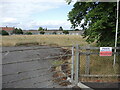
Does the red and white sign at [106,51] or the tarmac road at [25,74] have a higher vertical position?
the red and white sign at [106,51]

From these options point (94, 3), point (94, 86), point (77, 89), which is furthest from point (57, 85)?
point (94, 3)

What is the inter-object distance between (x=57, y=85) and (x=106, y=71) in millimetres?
2023

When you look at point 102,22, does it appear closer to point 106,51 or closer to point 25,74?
point 106,51

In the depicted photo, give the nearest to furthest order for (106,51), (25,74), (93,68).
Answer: (106,51), (93,68), (25,74)

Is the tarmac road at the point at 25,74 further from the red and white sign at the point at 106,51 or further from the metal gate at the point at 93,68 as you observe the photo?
the red and white sign at the point at 106,51

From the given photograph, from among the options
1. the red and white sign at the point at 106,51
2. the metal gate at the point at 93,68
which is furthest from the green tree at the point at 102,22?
the red and white sign at the point at 106,51

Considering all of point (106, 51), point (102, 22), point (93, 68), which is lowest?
point (93, 68)

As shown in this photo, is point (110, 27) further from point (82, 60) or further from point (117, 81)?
point (117, 81)

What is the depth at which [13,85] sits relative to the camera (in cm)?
437

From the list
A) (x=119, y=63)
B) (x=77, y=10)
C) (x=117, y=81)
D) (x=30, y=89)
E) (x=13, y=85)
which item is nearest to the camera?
(x=30, y=89)

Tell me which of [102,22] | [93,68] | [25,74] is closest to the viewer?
[93,68]

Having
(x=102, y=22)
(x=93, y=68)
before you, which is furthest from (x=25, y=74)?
(x=102, y=22)

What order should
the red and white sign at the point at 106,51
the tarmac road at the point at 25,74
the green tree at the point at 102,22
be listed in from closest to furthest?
the tarmac road at the point at 25,74 → the red and white sign at the point at 106,51 → the green tree at the point at 102,22

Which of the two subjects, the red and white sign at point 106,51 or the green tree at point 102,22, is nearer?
the red and white sign at point 106,51
